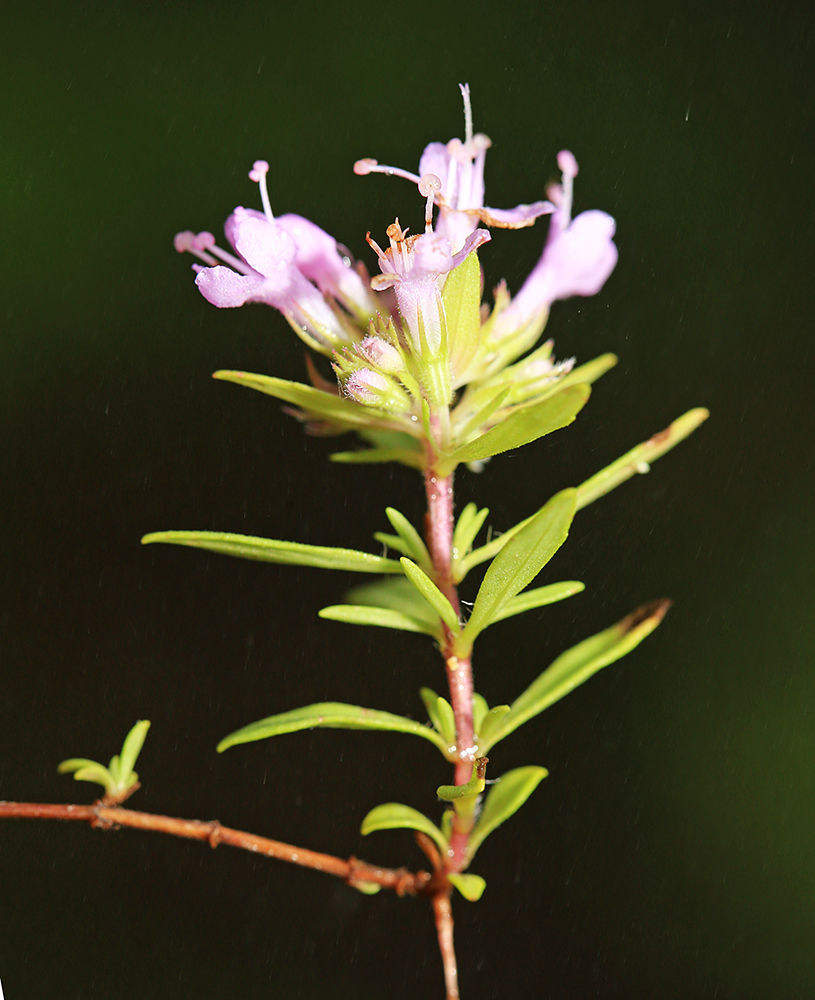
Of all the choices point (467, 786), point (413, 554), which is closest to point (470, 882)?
point (467, 786)

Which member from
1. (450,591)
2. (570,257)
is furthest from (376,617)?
(570,257)

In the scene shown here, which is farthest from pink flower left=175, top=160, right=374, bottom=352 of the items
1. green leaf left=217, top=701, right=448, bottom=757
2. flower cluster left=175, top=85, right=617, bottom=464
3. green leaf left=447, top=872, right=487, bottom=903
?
green leaf left=447, top=872, right=487, bottom=903

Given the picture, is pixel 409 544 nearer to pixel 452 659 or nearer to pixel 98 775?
pixel 452 659

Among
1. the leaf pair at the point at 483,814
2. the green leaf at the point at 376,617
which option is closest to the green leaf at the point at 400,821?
the leaf pair at the point at 483,814

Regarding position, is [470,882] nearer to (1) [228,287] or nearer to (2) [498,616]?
(2) [498,616]

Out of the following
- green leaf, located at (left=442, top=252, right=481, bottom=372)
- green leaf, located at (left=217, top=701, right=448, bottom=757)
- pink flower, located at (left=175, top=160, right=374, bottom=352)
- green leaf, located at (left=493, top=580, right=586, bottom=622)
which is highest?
pink flower, located at (left=175, top=160, right=374, bottom=352)

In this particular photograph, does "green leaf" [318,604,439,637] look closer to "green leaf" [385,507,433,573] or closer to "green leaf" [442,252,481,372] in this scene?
"green leaf" [385,507,433,573]
